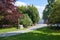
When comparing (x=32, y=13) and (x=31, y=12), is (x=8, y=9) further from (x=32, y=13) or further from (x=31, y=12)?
(x=32, y=13)

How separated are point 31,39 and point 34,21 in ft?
83.7

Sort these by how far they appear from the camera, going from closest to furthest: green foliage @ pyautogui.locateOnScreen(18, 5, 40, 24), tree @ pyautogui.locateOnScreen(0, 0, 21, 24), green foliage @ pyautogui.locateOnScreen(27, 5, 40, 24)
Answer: tree @ pyautogui.locateOnScreen(0, 0, 21, 24)
green foliage @ pyautogui.locateOnScreen(18, 5, 40, 24)
green foliage @ pyautogui.locateOnScreen(27, 5, 40, 24)

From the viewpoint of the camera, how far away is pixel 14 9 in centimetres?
1489

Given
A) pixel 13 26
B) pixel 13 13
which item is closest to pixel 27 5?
pixel 13 26

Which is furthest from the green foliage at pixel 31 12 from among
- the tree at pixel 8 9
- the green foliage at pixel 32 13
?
the tree at pixel 8 9

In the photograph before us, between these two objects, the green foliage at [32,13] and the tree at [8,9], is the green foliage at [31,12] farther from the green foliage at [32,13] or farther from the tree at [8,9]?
the tree at [8,9]

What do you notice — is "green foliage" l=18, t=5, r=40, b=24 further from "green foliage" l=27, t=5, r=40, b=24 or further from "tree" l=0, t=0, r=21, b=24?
"tree" l=0, t=0, r=21, b=24

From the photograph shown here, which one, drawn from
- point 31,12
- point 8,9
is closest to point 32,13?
point 31,12

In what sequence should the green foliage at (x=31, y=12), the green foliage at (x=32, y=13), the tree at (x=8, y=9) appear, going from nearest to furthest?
the tree at (x=8, y=9) → the green foliage at (x=31, y=12) → the green foliage at (x=32, y=13)

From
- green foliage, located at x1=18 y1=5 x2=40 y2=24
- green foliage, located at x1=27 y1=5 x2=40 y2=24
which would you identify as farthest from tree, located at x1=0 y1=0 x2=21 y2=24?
green foliage, located at x1=27 y1=5 x2=40 y2=24

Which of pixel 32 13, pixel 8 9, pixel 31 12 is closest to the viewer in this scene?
pixel 8 9

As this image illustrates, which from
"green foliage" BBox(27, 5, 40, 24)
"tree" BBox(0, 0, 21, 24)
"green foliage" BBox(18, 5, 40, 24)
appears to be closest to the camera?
"tree" BBox(0, 0, 21, 24)

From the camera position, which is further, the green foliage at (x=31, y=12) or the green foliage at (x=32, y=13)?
the green foliage at (x=32, y=13)

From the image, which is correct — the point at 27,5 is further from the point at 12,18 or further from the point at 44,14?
the point at 12,18
